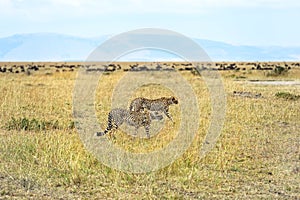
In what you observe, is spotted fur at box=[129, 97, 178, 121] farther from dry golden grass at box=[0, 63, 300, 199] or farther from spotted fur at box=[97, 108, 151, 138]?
dry golden grass at box=[0, 63, 300, 199]

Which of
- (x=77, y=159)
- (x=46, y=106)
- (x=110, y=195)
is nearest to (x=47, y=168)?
(x=77, y=159)

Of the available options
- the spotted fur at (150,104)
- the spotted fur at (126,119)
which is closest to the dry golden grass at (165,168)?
the spotted fur at (126,119)

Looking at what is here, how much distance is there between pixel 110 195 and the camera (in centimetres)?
740

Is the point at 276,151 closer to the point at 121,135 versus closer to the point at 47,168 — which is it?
the point at 121,135

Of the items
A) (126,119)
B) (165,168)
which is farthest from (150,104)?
(165,168)

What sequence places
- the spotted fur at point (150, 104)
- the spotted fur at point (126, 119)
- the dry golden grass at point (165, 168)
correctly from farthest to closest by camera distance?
the spotted fur at point (150, 104)
the spotted fur at point (126, 119)
the dry golden grass at point (165, 168)

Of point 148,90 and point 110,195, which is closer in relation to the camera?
point 110,195

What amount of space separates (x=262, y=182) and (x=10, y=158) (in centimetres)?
450

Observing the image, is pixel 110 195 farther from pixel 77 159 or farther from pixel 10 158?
pixel 10 158

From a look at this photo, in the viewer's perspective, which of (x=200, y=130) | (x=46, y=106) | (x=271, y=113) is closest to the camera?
(x=200, y=130)

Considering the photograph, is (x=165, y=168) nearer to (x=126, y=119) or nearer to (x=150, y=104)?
(x=126, y=119)

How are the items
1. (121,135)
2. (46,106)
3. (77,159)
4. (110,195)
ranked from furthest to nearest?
(46,106) → (121,135) → (77,159) → (110,195)

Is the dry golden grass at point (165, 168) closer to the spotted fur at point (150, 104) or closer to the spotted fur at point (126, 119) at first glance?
the spotted fur at point (126, 119)

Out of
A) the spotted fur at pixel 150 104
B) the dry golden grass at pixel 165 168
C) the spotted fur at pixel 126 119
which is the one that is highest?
the spotted fur at pixel 150 104
